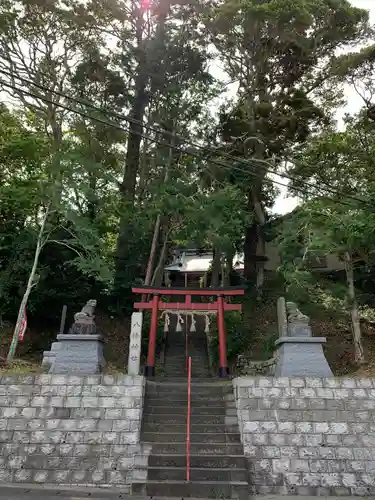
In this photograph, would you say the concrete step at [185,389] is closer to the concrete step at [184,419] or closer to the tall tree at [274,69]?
the concrete step at [184,419]

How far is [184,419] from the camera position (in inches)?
320

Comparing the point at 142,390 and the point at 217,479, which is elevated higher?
the point at 142,390

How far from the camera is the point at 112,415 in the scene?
7.68 m

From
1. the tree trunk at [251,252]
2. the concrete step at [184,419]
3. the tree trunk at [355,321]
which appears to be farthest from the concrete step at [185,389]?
the tree trunk at [251,252]

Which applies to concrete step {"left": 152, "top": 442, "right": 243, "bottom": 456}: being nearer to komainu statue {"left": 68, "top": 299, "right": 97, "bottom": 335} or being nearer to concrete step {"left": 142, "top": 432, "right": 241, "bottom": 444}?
concrete step {"left": 142, "top": 432, "right": 241, "bottom": 444}

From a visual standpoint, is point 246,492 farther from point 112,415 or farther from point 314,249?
point 314,249

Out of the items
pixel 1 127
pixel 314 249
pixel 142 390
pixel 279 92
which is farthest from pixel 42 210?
pixel 279 92

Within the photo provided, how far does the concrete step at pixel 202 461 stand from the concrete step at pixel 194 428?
65 centimetres

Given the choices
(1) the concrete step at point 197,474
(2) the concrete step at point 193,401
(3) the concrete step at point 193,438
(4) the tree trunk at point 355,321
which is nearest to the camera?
(1) the concrete step at point 197,474

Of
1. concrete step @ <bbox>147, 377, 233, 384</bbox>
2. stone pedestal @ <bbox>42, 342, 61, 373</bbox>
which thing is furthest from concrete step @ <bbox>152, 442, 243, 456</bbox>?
stone pedestal @ <bbox>42, 342, 61, 373</bbox>

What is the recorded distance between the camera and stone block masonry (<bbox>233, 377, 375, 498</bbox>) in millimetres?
7047

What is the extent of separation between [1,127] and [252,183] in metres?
10.4

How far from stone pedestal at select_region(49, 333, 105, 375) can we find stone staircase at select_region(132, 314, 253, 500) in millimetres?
1443

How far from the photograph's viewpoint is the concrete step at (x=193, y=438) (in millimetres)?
7514
